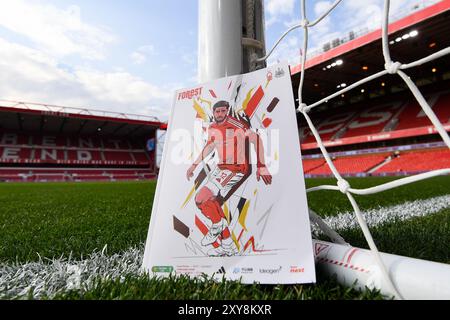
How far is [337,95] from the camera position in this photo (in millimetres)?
762

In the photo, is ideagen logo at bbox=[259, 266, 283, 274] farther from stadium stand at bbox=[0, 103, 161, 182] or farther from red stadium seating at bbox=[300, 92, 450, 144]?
stadium stand at bbox=[0, 103, 161, 182]

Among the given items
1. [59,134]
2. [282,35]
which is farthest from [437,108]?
[59,134]

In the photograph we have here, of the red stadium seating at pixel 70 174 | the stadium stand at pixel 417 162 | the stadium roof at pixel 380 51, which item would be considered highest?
the stadium roof at pixel 380 51

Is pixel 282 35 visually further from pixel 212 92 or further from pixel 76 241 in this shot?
pixel 76 241

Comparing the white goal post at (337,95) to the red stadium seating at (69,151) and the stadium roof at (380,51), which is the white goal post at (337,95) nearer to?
the stadium roof at (380,51)

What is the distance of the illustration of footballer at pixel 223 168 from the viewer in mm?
627

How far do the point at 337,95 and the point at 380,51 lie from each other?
1112cm

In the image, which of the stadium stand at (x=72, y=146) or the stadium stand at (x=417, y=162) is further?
the stadium stand at (x=72, y=146)

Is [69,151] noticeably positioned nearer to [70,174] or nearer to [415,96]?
[70,174]

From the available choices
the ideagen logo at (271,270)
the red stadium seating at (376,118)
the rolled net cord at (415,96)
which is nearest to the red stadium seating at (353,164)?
the red stadium seating at (376,118)

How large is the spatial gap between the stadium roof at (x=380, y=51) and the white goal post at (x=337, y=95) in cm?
780

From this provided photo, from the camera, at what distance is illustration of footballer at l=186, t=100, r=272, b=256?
63cm

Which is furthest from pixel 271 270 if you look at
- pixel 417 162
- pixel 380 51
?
pixel 417 162
